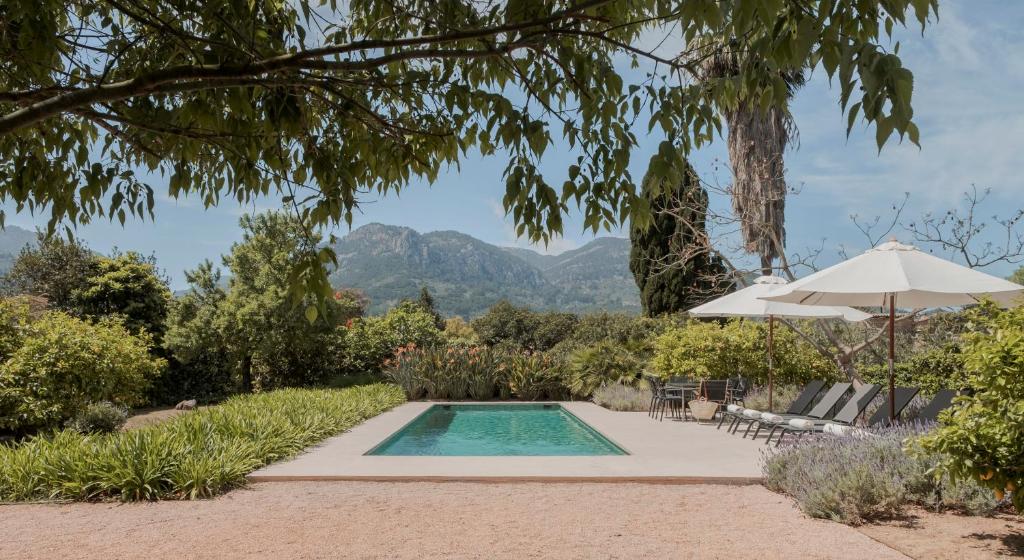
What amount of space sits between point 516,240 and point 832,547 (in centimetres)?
333

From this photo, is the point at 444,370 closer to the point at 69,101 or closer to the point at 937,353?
the point at 937,353

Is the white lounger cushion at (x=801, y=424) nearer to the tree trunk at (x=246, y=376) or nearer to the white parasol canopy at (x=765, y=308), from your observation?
the white parasol canopy at (x=765, y=308)

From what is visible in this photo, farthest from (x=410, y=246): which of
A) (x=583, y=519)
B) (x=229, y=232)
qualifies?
(x=583, y=519)

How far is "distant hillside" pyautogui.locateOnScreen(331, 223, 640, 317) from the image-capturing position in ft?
385

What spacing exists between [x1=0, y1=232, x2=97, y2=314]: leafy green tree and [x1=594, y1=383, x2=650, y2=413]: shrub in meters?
13.7

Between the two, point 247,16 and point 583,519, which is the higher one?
point 247,16

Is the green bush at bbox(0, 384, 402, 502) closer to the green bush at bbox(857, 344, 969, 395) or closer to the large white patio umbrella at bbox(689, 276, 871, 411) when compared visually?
the large white patio umbrella at bbox(689, 276, 871, 411)

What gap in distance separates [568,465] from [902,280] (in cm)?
416

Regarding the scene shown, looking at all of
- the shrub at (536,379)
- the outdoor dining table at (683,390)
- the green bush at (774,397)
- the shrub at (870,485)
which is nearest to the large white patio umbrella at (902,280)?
the shrub at (870,485)

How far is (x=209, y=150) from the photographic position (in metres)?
4.14

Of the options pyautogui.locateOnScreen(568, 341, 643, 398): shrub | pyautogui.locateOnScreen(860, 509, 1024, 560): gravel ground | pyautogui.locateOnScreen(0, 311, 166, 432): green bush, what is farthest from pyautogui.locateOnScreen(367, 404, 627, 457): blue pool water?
pyautogui.locateOnScreen(0, 311, 166, 432): green bush

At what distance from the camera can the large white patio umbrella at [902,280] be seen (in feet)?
24.0

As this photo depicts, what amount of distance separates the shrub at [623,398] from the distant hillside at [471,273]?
8293cm

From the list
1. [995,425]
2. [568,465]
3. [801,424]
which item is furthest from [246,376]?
[995,425]
